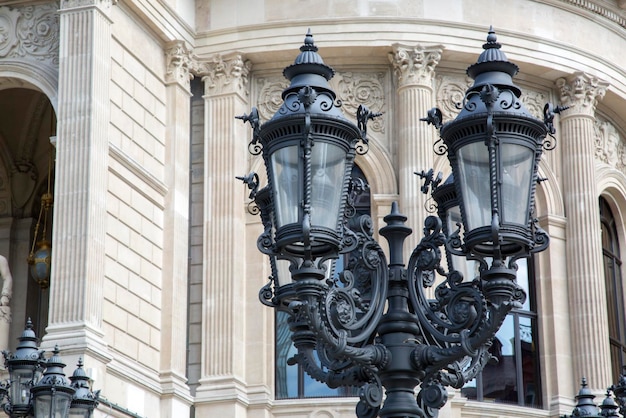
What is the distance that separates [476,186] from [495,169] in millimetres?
203

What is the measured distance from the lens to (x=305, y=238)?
10055mm

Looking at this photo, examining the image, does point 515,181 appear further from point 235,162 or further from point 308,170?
point 235,162

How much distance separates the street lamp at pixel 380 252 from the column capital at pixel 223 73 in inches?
586

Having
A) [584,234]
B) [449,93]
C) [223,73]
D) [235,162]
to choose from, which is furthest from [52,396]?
[584,234]

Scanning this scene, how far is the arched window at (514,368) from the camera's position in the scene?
25.7 metres

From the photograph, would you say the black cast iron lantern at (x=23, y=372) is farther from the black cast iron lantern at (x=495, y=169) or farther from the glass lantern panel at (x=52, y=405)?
the black cast iron lantern at (x=495, y=169)

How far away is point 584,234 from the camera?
2664 centimetres

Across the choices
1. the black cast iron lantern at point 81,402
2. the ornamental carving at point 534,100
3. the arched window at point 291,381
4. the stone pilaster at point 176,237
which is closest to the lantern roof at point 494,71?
the black cast iron lantern at point 81,402

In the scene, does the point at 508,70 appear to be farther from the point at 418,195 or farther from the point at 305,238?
the point at 418,195

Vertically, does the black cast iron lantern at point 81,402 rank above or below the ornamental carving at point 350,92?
below

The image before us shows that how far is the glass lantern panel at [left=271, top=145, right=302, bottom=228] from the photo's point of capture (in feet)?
33.5

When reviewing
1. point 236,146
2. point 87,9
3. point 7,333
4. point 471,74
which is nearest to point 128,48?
point 87,9

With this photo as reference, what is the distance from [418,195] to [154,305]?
16.5 feet

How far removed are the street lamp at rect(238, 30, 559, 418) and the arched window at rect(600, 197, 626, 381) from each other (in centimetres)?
1814
